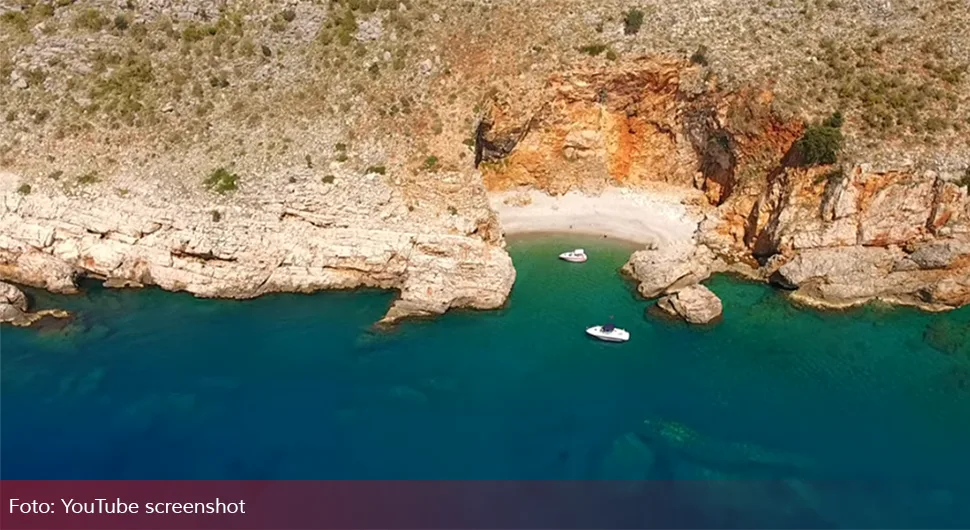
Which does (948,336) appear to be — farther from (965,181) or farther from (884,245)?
(965,181)

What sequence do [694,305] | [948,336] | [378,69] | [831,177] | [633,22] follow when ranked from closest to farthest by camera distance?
[948,336]
[694,305]
[831,177]
[378,69]
[633,22]

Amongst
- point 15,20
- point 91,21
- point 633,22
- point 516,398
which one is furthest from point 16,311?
point 633,22

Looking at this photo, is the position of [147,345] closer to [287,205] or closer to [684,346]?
[287,205]

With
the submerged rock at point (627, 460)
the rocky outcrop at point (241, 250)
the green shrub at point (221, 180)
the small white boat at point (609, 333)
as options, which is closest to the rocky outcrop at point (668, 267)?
the small white boat at point (609, 333)

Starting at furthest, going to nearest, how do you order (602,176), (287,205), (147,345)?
(602,176) → (287,205) → (147,345)

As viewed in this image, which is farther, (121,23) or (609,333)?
(121,23)

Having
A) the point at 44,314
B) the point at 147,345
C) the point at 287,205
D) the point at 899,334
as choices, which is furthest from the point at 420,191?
the point at 899,334
